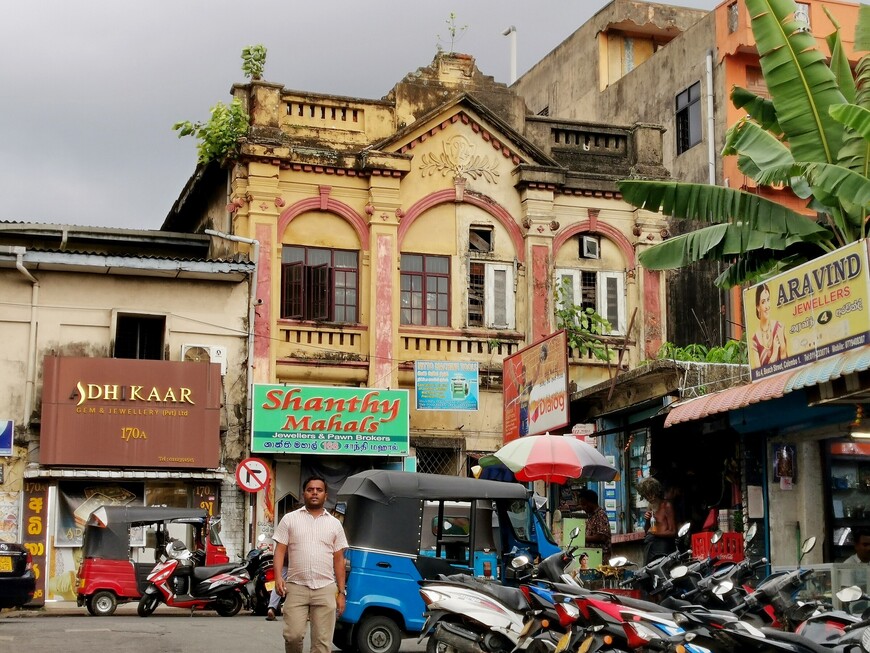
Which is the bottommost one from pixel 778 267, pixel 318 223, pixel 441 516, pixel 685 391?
pixel 441 516

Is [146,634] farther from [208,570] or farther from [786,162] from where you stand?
[786,162]

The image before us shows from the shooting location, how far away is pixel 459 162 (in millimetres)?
28094

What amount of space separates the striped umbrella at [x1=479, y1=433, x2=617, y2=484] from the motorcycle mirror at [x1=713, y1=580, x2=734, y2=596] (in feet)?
24.1

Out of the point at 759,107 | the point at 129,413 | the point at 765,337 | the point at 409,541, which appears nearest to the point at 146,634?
the point at 409,541

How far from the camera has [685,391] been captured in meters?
18.3

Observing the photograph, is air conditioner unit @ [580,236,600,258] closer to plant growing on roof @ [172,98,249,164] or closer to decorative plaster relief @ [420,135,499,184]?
decorative plaster relief @ [420,135,499,184]

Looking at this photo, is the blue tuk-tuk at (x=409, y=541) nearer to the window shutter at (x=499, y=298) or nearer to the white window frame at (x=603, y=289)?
the window shutter at (x=499, y=298)

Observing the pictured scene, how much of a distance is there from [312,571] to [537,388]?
12692 mm

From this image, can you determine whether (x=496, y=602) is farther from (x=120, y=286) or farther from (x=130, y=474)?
(x=120, y=286)

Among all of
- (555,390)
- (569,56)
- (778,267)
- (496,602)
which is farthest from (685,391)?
(569,56)

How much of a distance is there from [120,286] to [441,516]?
42.4ft

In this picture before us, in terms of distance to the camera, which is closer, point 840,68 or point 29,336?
point 840,68

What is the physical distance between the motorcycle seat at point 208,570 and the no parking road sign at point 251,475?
3461 millimetres

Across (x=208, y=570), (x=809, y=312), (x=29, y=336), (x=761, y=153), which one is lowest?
(x=208, y=570)
